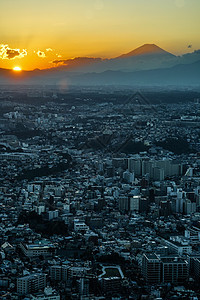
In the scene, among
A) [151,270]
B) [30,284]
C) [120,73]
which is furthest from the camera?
[120,73]

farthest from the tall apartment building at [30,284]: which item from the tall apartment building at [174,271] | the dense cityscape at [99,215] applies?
the tall apartment building at [174,271]

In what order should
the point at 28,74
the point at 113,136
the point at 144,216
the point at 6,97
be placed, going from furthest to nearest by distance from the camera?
1. the point at 28,74
2. the point at 6,97
3. the point at 113,136
4. the point at 144,216

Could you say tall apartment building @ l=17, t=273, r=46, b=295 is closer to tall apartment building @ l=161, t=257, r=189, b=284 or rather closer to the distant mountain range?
tall apartment building @ l=161, t=257, r=189, b=284

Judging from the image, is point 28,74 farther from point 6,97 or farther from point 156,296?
point 156,296

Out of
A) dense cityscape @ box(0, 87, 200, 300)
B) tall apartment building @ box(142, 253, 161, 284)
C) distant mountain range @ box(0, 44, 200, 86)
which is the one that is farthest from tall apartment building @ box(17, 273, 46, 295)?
distant mountain range @ box(0, 44, 200, 86)

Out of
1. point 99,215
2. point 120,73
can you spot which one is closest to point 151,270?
point 99,215

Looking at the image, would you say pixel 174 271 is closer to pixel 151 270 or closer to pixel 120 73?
pixel 151 270

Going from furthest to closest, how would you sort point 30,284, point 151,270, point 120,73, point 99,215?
1. point 120,73
2. point 99,215
3. point 151,270
4. point 30,284

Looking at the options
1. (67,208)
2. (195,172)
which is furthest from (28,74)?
(67,208)
